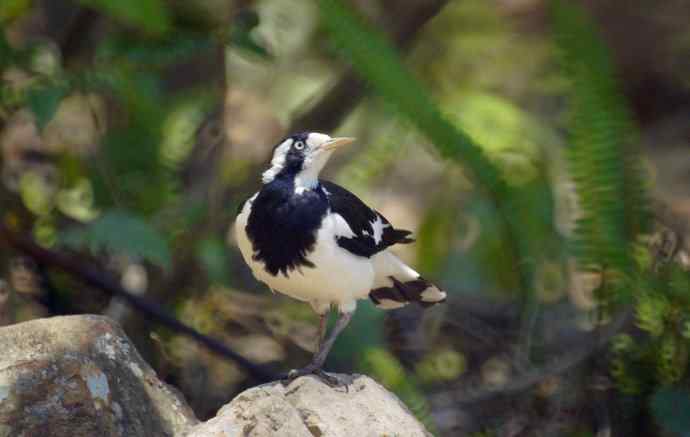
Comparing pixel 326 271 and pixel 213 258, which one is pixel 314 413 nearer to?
pixel 326 271

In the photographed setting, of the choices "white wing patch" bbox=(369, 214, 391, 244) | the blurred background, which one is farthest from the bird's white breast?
the blurred background

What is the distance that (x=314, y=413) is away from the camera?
13.4 ft

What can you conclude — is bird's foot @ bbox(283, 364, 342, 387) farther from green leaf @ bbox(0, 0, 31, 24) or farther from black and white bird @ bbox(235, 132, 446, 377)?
green leaf @ bbox(0, 0, 31, 24)

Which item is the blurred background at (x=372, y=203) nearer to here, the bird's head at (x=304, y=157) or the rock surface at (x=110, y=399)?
the rock surface at (x=110, y=399)

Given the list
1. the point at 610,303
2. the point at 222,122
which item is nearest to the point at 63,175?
the point at 222,122

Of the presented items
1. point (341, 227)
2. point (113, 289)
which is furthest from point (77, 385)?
point (113, 289)

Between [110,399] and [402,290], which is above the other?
[402,290]

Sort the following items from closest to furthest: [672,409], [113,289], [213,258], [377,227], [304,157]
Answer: [304,157] < [377,227] < [672,409] < [113,289] < [213,258]

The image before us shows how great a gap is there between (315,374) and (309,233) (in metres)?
0.48

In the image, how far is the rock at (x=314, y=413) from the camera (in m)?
3.82

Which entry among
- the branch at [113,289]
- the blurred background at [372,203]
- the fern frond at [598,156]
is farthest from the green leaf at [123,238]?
the fern frond at [598,156]

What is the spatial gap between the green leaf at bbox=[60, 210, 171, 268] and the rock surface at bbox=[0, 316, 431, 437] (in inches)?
48.5

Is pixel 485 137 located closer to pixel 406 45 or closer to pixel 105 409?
pixel 406 45

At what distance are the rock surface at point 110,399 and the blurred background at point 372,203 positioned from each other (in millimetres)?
1083
